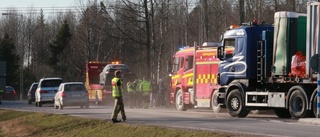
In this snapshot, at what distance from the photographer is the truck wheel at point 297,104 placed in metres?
23.3

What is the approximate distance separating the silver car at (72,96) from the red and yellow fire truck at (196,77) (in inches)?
209

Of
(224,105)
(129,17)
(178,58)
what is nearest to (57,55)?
(129,17)

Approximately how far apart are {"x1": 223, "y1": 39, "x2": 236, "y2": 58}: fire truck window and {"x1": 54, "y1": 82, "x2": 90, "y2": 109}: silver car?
41.1 feet

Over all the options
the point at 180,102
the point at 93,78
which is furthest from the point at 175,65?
the point at 93,78

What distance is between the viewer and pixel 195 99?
108 ft

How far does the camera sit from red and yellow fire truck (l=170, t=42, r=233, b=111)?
3167 centimetres

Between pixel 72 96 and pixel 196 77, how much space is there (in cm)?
811

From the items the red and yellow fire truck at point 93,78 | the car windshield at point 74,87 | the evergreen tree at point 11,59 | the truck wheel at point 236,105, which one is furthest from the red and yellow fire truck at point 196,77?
the evergreen tree at point 11,59

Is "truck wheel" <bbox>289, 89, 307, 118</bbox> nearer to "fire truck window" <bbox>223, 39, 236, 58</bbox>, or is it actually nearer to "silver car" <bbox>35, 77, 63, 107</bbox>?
"fire truck window" <bbox>223, 39, 236, 58</bbox>

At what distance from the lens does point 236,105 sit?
1046 inches

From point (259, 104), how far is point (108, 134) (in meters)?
6.48

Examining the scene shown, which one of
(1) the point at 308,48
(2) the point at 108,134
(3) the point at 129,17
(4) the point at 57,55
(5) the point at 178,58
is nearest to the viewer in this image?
(2) the point at 108,134

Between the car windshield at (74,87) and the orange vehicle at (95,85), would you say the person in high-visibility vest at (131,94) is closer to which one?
the car windshield at (74,87)

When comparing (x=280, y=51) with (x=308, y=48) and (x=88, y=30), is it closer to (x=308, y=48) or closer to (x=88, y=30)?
(x=308, y=48)
